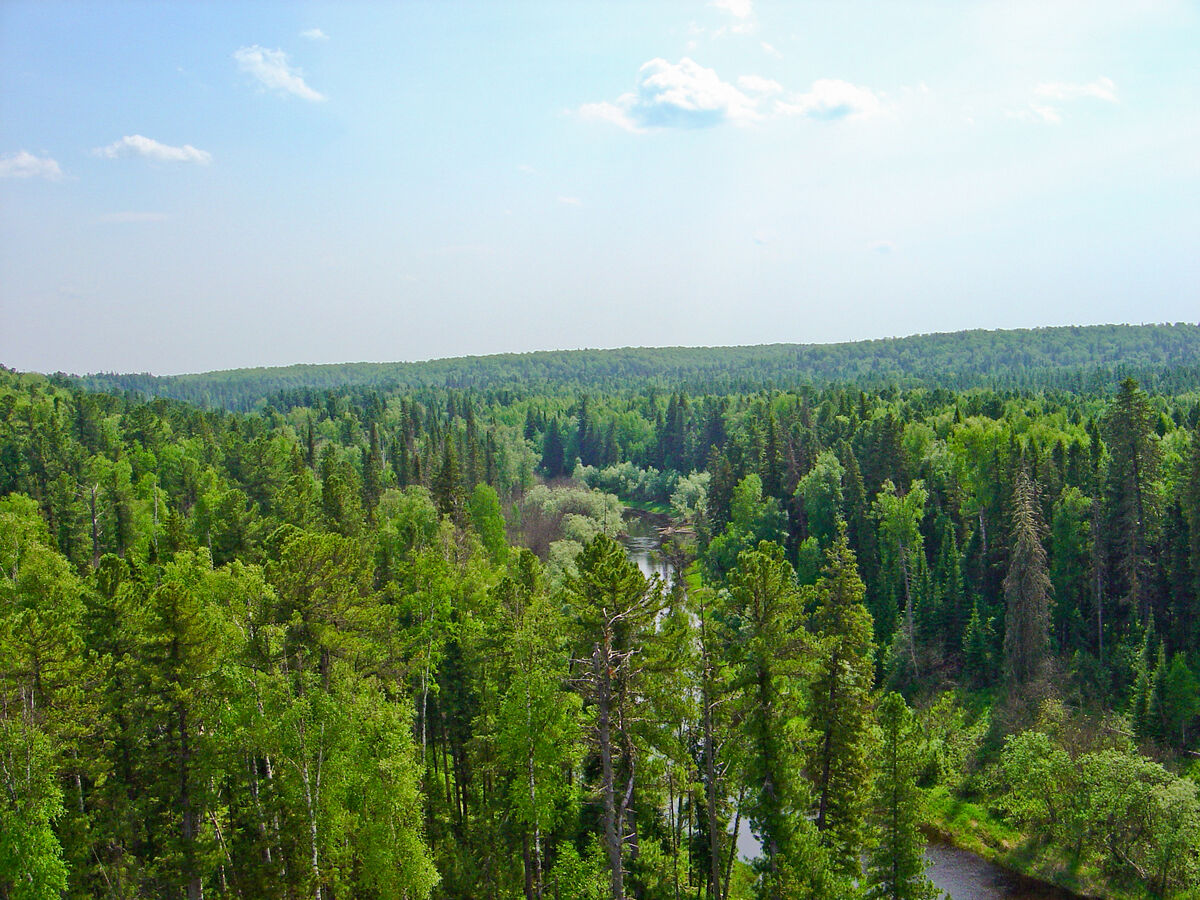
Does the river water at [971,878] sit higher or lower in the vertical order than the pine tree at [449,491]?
lower

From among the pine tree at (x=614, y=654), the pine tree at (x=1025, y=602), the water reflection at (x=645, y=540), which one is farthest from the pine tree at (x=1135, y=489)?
the pine tree at (x=614, y=654)

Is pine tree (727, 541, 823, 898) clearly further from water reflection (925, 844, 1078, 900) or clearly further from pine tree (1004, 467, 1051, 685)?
pine tree (1004, 467, 1051, 685)

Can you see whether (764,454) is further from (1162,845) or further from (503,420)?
(503,420)

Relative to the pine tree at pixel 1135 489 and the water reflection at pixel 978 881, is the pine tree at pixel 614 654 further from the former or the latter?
the pine tree at pixel 1135 489

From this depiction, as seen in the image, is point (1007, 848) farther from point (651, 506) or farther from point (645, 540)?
point (651, 506)

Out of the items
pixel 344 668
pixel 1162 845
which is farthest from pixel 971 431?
pixel 344 668
